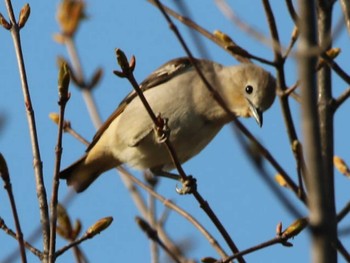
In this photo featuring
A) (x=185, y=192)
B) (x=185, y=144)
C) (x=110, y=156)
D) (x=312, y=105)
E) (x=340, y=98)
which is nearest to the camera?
(x=312, y=105)

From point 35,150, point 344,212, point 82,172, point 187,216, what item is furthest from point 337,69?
point 82,172

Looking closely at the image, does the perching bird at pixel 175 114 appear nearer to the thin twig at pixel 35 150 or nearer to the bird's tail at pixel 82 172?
the bird's tail at pixel 82 172

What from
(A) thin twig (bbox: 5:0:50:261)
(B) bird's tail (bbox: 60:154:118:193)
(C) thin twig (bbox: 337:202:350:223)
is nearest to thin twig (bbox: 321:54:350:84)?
(C) thin twig (bbox: 337:202:350:223)

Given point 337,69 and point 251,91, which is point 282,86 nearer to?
point 337,69

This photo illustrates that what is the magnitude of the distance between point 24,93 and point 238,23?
1.00m

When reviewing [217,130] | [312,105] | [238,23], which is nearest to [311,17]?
[312,105]

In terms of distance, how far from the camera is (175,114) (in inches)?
207

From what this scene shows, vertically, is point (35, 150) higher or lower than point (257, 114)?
lower

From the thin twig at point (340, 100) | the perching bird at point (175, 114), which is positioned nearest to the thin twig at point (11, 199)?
the thin twig at point (340, 100)

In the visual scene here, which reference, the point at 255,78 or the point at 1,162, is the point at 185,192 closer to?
the point at 255,78

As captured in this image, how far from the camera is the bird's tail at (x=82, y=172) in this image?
600 cm

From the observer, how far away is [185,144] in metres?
5.40

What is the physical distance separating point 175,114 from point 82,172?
115cm

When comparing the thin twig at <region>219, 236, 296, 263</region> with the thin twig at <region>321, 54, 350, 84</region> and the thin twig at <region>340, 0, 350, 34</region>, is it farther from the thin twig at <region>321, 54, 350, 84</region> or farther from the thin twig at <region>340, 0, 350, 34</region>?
the thin twig at <region>340, 0, 350, 34</region>
